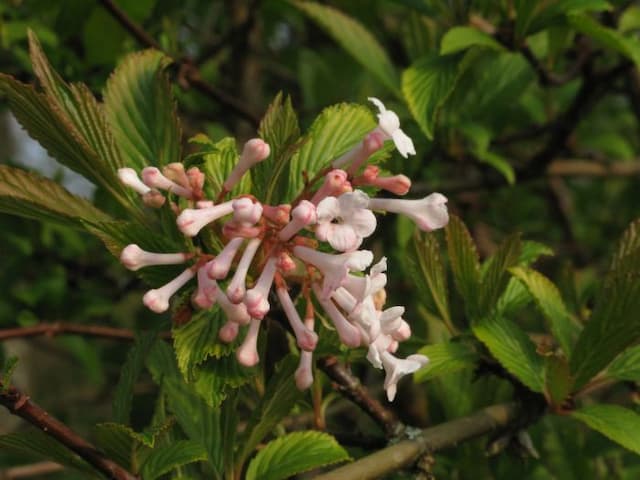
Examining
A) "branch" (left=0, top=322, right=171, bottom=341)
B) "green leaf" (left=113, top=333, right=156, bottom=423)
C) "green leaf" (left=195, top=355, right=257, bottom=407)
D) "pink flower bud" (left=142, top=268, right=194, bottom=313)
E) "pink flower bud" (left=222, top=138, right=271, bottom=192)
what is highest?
"pink flower bud" (left=222, top=138, right=271, bottom=192)

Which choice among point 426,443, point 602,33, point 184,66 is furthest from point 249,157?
point 184,66

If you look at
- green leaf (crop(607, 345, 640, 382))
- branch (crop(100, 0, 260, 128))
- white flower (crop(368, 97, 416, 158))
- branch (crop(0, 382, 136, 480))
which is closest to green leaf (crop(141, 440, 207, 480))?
branch (crop(0, 382, 136, 480))

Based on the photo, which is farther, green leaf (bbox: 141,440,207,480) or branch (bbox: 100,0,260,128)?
branch (bbox: 100,0,260,128)

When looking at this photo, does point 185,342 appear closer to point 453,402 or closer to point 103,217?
point 103,217

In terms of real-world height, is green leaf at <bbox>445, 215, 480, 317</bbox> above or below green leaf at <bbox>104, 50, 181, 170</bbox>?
below

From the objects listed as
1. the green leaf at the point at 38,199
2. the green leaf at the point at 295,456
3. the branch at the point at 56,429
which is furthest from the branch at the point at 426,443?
the green leaf at the point at 38,199

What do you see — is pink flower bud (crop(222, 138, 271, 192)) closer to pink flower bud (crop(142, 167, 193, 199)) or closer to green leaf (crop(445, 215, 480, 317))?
pink flower bud (crop(142, 167, 193, 199))

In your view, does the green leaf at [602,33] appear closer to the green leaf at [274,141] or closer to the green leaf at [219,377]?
the green leaf at [274,141]
